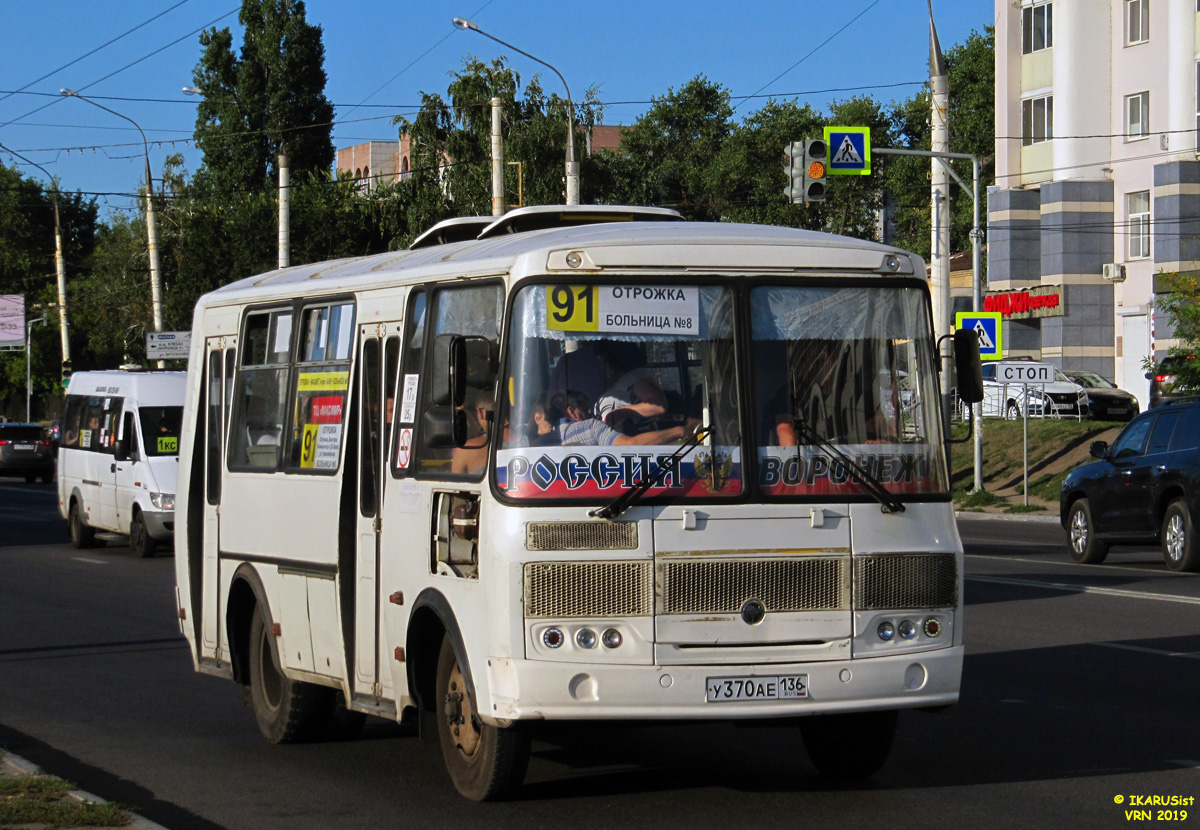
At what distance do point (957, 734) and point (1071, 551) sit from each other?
1231cm

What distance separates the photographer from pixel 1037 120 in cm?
5422

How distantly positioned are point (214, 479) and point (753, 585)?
405 centimetres

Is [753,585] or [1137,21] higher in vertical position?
[1137,21]

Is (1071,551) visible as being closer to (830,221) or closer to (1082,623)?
(1082,623)

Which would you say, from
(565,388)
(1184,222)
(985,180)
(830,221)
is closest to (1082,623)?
(565,388)

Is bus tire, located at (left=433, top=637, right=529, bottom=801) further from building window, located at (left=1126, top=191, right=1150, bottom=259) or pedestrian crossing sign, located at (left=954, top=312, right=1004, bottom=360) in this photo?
building window, located at (left=1126, top=191, right=1150, bottom=259)

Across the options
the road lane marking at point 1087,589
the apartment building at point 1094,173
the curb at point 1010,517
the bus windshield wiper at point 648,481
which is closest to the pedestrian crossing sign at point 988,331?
the curb at point 1010,517

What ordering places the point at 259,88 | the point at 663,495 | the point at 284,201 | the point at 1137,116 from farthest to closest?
the point at 259,88 < the point at 1137,116 < the point at 284,201 < the point at 663,495

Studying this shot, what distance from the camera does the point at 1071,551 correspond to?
68.1 feet

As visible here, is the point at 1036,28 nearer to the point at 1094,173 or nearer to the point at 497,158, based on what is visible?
the point at 1094,173

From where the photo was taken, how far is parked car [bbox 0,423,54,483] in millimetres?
49625

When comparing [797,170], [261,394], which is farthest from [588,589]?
[797,170]

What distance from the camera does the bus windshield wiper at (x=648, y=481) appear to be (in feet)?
22.5

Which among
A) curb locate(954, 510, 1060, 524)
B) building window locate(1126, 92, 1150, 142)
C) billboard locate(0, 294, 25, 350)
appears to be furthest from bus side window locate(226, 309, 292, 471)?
billboard locate(0, 294, 25, 350)
